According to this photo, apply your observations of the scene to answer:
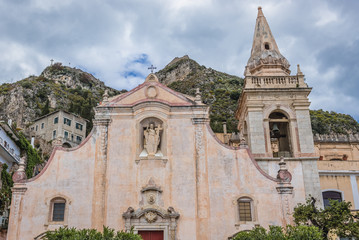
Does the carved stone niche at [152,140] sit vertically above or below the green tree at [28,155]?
below

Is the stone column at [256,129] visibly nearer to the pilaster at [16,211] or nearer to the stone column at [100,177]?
the stone column at [100,177]

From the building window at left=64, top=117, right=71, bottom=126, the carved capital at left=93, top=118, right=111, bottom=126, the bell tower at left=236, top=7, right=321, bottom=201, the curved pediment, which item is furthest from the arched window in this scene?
the building window at left=64, top=117, right=71, bottom=126

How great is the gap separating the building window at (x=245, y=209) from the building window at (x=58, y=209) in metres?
8.68

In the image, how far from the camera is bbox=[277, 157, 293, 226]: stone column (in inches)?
703

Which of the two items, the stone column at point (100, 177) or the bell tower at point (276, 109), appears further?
the bell tower at point (276, 109)

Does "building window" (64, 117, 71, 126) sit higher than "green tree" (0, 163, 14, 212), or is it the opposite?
"building window" (64, 117, 71, 126)

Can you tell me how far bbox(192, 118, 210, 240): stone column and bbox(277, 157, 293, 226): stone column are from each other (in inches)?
143

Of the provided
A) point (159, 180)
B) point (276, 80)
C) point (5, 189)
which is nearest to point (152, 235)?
point (159, 180)

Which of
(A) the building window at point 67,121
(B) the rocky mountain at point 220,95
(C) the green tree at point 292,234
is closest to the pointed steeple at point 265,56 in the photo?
(C) the green tree at point 292,234

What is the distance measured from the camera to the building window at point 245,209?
59.8ft

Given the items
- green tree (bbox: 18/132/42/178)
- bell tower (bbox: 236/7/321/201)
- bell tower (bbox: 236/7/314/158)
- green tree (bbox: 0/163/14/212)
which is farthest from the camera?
green tree (bbox: 18/132/42/178)

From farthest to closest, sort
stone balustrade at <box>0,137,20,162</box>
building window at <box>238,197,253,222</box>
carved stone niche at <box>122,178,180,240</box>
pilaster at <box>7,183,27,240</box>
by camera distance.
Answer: stone balustrade at <box>0,137,20,162</box>, building window at <box>238,197,253,222</box>, carved stone niche at <box>122,178,180,240</box>, pilaster at <box>7,183,27,240</box>

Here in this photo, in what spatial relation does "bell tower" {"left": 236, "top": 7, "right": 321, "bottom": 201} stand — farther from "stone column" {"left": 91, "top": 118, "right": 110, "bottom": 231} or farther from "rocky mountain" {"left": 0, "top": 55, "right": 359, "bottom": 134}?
"rocky mountain" {"left": 0, "top": 55, "right": 359, "bottom": 134}

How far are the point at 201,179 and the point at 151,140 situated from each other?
325 cm
